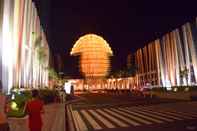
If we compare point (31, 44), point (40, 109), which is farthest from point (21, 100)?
point (31, 44)

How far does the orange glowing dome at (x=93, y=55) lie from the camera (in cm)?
19250

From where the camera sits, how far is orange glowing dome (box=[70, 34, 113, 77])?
192 m

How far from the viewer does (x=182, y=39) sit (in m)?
92.7

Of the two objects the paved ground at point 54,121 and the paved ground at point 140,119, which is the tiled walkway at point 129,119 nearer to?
the paved ground at point 140,119

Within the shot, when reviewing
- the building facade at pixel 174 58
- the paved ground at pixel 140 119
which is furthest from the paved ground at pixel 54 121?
the building facade at pixel 174 58

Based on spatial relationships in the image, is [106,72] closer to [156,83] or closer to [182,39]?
[156,83]

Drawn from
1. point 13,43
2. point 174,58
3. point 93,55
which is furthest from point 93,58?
point 13,43

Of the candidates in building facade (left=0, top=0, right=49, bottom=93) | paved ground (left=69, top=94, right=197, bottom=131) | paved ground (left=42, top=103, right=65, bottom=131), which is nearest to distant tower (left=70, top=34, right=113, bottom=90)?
building facade (left=0, top=0, right=49, bottom=93)

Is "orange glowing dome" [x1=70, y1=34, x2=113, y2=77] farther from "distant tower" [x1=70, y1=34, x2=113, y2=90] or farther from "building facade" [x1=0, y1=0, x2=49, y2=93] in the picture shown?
"building facade" [x1=0, y1=0, x2=49, y2=93]

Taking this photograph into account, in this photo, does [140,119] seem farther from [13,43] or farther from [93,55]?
[93,55]

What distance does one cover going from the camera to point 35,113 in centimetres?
1087

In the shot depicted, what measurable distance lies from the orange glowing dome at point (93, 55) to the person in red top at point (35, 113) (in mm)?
179247

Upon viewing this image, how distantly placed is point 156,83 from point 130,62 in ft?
147

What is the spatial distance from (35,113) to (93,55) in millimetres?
181756
